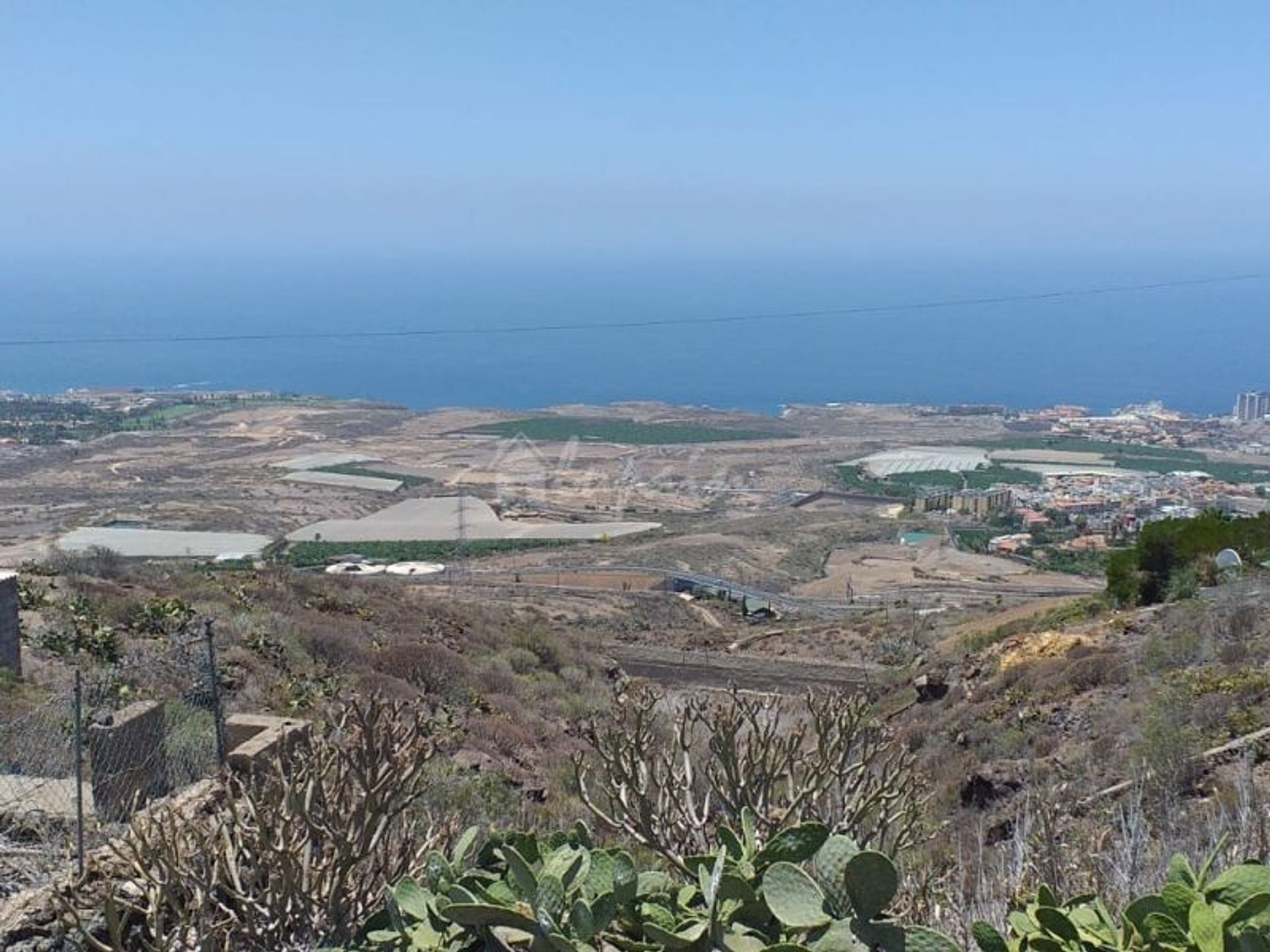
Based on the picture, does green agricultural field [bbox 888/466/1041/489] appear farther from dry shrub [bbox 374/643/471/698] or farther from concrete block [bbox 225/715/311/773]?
concrete block [bbox 225/715/311/773]

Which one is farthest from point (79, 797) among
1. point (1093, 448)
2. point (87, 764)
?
point (1093, 448)

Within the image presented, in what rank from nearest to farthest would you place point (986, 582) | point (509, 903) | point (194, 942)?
1. point (509, 903)
2. point (194, 942)
3. point (986, 582)

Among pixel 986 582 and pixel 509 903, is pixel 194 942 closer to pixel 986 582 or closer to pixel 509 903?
pixel 509 903

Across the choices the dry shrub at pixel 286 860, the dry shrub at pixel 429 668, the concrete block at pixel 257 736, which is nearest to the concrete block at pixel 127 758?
the concrete block at pixel 257 736

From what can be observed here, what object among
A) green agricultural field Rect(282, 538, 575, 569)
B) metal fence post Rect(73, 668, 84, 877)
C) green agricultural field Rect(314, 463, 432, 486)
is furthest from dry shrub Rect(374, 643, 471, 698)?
green agricultural field Rect(314, 463, 432, 486)

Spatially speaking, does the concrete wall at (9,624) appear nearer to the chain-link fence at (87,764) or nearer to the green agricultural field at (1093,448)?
the chain-link fence at (87,764)

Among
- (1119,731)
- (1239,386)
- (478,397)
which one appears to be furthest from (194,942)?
(1239,386)
